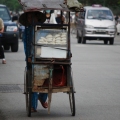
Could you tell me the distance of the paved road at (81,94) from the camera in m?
9.58

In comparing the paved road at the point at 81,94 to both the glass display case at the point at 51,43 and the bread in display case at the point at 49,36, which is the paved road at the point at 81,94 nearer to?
the glass display case at the point at 51,43

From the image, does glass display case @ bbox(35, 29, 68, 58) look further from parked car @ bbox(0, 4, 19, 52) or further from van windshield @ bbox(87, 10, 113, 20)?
van windshield @ bbox(87, 10, 113, 20)

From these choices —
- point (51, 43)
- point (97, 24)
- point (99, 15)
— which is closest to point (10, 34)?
point (97, 24)

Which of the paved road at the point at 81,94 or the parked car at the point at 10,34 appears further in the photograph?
the parked car at the point at 10,34

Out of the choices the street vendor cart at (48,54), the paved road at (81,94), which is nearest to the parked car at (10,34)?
the paved road at (81,94)

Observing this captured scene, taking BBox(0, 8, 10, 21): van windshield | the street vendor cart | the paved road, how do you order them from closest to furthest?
1. the street vendor cart
2. the paved road
3. BBox(0, 8, 10, 21): van windshield

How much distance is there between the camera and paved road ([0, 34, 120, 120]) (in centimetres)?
958

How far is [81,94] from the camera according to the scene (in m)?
12.2

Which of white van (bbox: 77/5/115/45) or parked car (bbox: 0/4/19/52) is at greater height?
parked car (bbox: 0/4/19/52)

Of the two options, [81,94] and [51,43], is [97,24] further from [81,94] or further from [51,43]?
[51,43]

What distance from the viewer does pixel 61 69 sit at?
930 centimetres

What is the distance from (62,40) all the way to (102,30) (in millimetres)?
23232

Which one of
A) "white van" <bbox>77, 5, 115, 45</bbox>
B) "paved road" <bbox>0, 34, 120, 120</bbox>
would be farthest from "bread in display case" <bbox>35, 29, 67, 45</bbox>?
"white van" <bbox>77, 5, 115, 45</bbox>

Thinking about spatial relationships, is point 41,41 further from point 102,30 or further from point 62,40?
point 102,30
